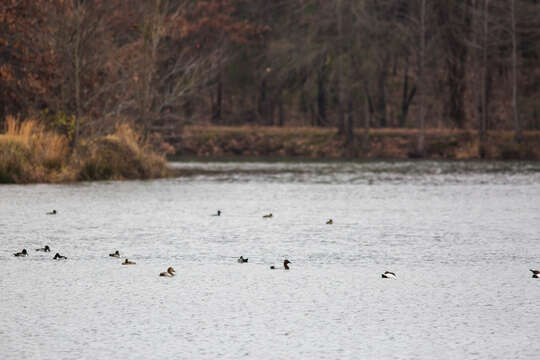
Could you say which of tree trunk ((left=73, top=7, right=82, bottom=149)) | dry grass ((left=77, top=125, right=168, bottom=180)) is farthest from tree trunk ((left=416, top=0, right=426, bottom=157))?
tree trunk ((left=73, top=7, right=82, bottom=149))

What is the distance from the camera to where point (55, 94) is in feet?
114

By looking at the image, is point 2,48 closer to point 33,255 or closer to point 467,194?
point 467,194

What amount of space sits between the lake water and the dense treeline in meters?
11.2

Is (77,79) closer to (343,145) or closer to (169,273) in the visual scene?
(169,273)

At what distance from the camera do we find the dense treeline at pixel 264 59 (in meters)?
33.3

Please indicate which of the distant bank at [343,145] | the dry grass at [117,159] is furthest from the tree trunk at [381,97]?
the dry grass at [117,159]

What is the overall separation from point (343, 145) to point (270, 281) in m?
48.5

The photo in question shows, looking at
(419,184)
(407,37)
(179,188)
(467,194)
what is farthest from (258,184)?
(407,37)

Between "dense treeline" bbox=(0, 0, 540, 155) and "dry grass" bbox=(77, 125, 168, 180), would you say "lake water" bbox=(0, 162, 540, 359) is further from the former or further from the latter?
"dense treeline" bbox=(0, 0, 540, 155)

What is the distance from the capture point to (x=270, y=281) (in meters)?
11.0

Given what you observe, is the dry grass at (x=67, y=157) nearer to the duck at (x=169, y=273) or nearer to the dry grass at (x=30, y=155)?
the dry grass at (x=30, y=155)

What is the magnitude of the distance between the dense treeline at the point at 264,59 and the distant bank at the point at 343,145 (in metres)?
1.21

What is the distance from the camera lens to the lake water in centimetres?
779

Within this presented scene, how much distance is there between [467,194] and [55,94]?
17010 millimetres
